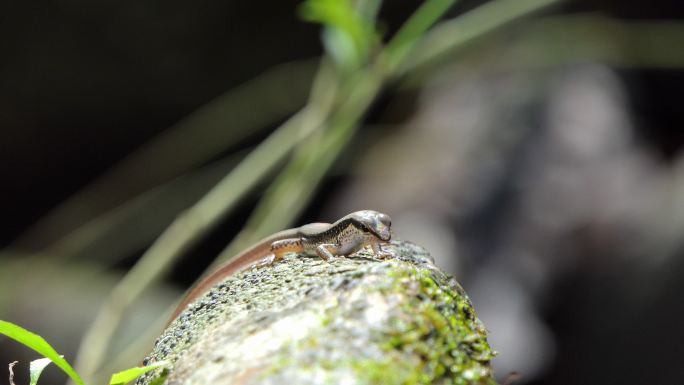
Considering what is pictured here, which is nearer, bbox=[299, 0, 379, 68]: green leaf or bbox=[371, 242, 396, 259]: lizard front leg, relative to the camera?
bbox=[371, 242, 396, 259]: lizard front leg

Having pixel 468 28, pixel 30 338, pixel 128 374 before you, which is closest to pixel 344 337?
pixel 128 374

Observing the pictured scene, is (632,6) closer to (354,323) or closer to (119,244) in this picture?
(119,244)

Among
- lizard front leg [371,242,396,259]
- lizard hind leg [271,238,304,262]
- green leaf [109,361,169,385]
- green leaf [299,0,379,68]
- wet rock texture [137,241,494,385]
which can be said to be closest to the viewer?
wet rock texture [137,241,494,385]

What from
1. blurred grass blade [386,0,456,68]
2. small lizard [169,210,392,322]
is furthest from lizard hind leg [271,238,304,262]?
blurred grass blade [386,0,456,68]

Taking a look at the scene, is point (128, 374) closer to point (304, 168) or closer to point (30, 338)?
point (30, 338)

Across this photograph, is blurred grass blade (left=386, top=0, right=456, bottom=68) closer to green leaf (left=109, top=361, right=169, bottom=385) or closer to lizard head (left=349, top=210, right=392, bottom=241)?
lizard head (left=349, top=210, right=392, bottom=241)
